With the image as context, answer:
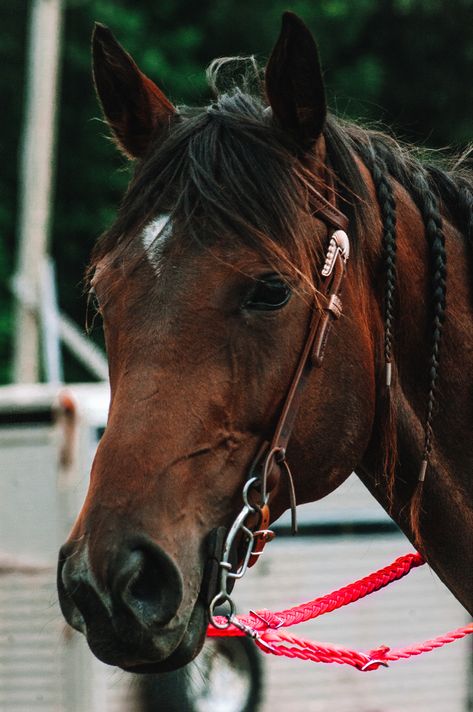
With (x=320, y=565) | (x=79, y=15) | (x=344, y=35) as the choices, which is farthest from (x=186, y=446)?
(x=344, y=35)

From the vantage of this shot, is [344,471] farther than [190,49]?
No

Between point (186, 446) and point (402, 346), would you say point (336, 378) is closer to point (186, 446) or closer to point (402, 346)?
point (402, 346)

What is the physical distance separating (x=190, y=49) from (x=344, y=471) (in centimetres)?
1384

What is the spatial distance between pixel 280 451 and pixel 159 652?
51 centimetres

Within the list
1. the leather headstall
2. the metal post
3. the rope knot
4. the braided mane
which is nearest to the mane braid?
the braided mane

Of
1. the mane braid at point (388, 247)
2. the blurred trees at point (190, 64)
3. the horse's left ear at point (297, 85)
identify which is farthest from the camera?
the blurred trees at point (190, 64)

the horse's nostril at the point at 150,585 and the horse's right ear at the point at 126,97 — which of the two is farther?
the horse's right ear at the point at 126,97

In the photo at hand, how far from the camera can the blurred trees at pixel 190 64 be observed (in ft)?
48.8

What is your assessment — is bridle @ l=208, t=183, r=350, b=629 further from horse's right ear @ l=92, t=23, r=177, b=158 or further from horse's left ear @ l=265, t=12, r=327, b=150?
horse's right ear @ l=92, t=23, r=177, b=158

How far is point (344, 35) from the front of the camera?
642 inches

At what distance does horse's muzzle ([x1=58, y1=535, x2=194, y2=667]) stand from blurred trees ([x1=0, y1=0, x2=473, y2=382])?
1157cm

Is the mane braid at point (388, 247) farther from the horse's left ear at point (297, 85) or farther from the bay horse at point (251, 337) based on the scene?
the horse's left ear at point (297, 85)

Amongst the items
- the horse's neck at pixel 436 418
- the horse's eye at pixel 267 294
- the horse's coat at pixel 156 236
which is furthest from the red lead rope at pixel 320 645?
the horse's coat at pixel 156 236

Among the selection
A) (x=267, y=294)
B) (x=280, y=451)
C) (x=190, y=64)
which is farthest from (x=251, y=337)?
(x=190, y=64)
